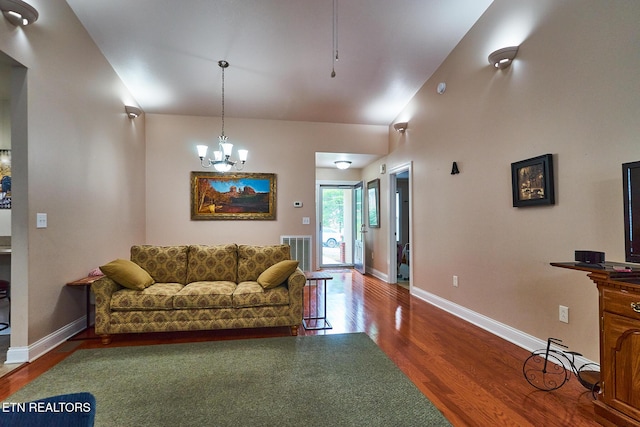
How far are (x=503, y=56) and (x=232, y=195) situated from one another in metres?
4.18

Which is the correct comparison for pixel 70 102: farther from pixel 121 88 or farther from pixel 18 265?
pixel 18 265

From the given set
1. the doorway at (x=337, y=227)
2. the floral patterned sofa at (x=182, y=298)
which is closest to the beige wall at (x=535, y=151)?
the floral patterned sofa at (x=182, y=298)

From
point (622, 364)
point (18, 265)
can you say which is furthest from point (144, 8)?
point (622, 364)

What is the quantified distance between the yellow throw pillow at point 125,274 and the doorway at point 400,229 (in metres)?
3.76

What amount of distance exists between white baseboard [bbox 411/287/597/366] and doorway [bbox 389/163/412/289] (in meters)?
0.89

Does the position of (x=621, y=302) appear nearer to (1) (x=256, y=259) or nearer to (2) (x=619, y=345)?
(2) (x=619, y=345)

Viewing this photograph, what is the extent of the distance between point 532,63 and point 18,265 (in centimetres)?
470

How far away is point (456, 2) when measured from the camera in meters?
3.30

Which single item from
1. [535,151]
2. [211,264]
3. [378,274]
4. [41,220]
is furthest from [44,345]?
[378,274]

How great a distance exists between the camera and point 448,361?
8.59ft

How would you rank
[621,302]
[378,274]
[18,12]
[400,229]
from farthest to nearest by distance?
1. [400,229]
2. [378,274]
3. [18,12]
4. [621,302]

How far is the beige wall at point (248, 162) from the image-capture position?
522 cm

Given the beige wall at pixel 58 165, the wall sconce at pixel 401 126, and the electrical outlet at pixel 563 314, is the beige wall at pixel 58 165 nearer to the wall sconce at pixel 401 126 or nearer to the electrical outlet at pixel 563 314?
the wall sconce at pixel 401 126

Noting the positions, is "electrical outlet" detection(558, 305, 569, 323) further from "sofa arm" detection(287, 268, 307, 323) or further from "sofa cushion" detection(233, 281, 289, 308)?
"sofa cushion" detection(233, 281, 289, 308)
